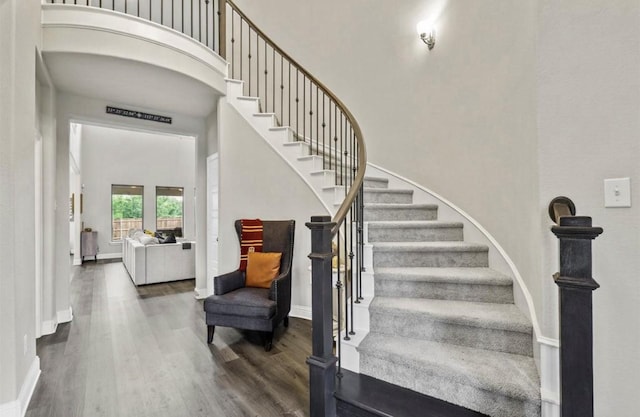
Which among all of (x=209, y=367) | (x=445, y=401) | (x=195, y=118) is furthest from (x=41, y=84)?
(x=445, y=401)

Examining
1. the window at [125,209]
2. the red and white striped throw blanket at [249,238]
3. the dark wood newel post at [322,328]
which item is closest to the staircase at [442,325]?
the dark wood newel post at [322,328]

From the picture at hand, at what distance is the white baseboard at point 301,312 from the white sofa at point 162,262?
312cm

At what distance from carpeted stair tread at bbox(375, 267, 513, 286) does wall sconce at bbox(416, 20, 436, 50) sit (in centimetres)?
245

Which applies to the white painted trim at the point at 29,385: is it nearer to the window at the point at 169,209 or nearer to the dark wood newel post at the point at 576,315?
the dark wood newel post at the point at 576,315

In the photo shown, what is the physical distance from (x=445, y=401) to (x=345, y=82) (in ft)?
13.3

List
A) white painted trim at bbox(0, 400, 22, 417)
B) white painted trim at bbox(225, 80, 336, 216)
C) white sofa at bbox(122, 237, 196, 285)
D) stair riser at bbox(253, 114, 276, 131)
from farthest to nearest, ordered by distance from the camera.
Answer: white sofa at bbox(122, 237, 196, 285) → stair riser at bbox(253, 114, 276, 131) → white painted trim at bbox(225, 80, 336, 216) → white painted trim at bbox(0, 400, 22, 417)

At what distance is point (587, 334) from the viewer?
1171 mm

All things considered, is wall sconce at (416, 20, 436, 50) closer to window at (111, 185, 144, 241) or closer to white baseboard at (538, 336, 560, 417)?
white baseboard at (538, 336, 560, 417)

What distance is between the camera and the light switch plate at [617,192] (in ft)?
4.33

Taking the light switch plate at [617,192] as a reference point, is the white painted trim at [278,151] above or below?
above

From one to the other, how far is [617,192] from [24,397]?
11.7 ft

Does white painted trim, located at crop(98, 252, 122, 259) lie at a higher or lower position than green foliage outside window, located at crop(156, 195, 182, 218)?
lower

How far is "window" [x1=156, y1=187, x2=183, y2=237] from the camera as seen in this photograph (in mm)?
9406

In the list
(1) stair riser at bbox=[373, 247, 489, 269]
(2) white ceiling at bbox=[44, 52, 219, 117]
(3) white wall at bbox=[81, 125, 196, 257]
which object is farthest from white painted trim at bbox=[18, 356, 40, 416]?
(3) white wall at bbox=[81, 125, 196, 257]
